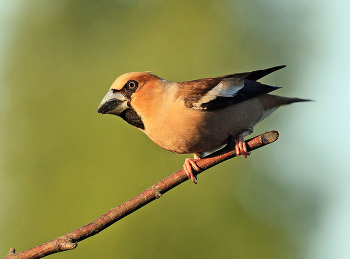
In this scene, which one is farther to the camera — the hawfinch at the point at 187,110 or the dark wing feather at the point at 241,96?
the dark wing feather at the point at 241,96

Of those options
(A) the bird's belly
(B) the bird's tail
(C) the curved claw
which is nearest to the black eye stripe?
(A) the bird's belly

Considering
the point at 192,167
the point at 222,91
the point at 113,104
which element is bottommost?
the point at 192,167

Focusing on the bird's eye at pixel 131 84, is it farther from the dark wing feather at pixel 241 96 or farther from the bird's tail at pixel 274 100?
the bird's tail at pixel 274 100

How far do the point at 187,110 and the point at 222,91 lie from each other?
73cm

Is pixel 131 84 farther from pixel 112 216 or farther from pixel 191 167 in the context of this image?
pixel 112 216

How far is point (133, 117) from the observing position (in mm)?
4504

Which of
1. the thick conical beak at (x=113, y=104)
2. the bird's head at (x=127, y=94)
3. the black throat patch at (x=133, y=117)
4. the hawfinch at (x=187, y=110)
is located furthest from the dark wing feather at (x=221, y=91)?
the thick conical beak at (x=113, y=104)

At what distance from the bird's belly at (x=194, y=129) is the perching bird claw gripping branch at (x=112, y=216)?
27 centimetres

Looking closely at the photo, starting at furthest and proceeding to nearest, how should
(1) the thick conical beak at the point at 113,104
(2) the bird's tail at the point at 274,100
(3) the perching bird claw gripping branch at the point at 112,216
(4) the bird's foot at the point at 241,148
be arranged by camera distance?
(2) the bird's tail at the point at 274,100 < (1) the thick conical beak at the point at 113,104 < (4) the bird's foot at the point at 241,148 < (3) the perching bird claw gripping branch at the point at 112,216

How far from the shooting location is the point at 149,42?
60.0ft

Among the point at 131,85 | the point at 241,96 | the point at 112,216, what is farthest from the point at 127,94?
the point at 112,216

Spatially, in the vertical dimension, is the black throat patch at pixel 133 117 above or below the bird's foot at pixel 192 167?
above

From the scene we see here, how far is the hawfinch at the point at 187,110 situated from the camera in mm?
4238

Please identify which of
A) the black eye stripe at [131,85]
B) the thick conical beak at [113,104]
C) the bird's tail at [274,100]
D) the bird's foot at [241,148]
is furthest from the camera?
the bird's tail at [274,100]
